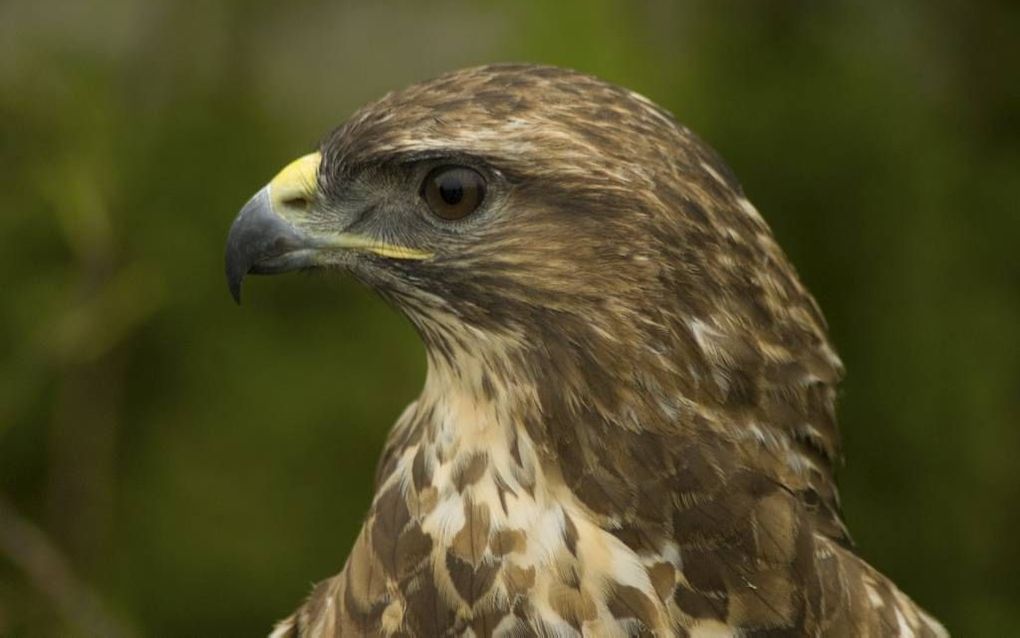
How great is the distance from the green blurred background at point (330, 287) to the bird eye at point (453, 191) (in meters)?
1.83

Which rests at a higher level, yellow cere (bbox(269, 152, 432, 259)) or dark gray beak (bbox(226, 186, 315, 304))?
yellow cere (bbox(269, 152, 432, 259))

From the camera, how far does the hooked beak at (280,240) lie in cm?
238

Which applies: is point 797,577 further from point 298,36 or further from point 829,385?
point 298,36

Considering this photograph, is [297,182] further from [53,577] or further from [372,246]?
[53,577]

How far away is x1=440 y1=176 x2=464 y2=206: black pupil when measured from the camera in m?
2.26

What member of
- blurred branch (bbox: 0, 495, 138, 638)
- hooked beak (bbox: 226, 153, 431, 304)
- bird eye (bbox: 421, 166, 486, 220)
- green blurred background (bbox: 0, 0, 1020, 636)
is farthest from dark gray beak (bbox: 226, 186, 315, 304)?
green blurred background (bbox: 0, 0, 1020, 636)

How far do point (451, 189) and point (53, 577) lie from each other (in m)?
1.69

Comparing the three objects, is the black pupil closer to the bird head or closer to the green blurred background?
the bird head

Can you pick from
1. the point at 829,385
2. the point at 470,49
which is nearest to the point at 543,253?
the point at 829,385

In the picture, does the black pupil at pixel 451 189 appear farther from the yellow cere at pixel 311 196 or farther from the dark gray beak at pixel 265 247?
the dark gray beak at pixel 265 247

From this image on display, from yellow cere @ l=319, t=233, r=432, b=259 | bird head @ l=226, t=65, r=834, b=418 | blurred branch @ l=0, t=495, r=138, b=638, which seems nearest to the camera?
bird head @ l=226, t=65, r=834, b=418

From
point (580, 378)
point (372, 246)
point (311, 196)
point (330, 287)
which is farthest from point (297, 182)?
point (330, 287)

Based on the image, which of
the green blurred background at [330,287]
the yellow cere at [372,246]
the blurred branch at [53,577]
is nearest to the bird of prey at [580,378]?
the yellow cere at [372,246]

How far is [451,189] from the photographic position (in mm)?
2271
